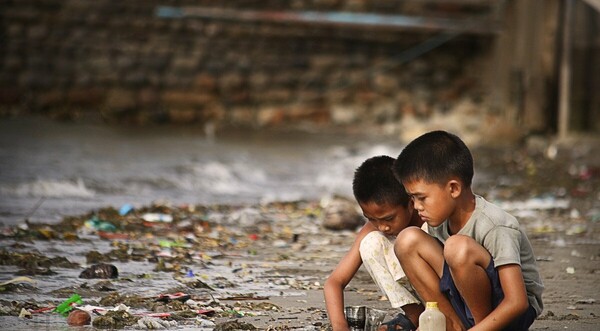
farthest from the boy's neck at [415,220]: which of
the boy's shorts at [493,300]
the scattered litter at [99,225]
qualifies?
the scattered litter at [99,225]

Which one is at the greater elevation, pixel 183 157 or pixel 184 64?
pixel 184 64

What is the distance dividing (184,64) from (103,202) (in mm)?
7280

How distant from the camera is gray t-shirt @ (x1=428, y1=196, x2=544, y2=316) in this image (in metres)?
3.87

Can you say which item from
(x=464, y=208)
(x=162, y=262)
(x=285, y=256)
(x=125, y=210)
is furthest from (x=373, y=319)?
(x=125, y=210)

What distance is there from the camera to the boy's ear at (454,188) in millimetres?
4008

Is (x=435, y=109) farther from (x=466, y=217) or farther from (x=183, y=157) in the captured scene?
(x=466, y=217)

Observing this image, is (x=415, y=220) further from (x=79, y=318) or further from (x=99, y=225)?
(x=99, y=225)

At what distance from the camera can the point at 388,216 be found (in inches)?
173

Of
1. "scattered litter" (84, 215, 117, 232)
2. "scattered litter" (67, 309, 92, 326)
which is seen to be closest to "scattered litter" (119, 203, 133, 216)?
"scattered litter" (84, 215, 117, 232)

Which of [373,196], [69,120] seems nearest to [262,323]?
[373,196]

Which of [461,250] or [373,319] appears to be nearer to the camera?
[461,250]

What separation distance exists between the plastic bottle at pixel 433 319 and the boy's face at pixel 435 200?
30 centimetres

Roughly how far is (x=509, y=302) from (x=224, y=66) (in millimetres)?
12329

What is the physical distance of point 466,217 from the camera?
4.05 metres
